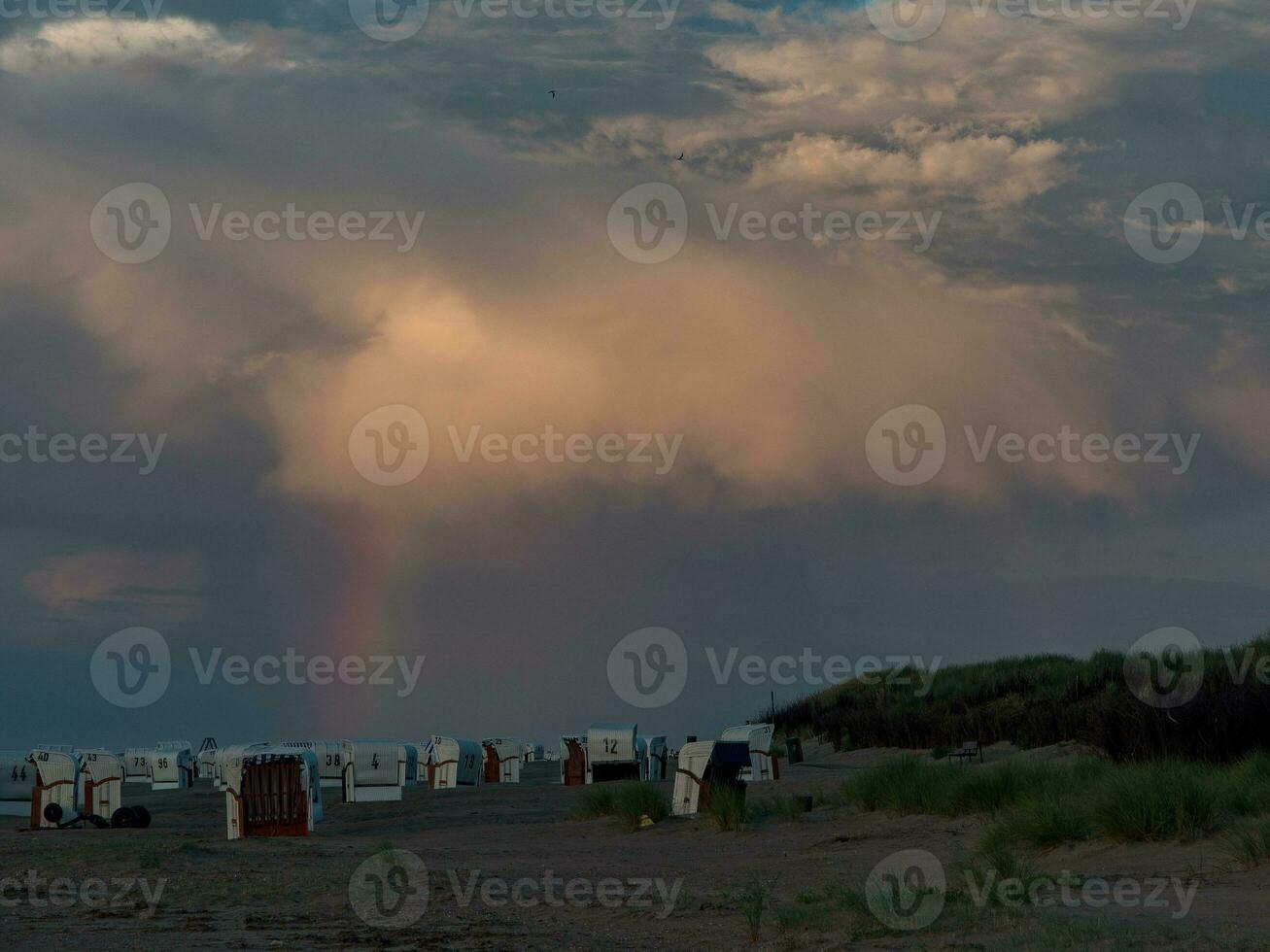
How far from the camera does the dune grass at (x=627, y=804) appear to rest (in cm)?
2375

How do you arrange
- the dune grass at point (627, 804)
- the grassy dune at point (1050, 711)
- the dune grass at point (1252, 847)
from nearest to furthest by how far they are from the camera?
the dune grass at point (1252, 847) < the grassy dune at point (1050, 711) < the dune grass at point (627, 804)

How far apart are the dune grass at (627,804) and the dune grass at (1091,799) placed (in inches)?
168

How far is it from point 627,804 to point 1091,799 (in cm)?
1012

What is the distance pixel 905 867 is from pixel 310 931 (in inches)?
276

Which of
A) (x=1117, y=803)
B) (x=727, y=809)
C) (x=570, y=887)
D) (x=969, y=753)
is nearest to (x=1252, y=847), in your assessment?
(x=1117, y=803)

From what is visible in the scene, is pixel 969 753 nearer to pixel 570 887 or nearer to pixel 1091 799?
pixel 1091 799

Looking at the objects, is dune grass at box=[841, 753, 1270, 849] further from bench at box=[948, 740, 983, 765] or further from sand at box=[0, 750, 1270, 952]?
bench at box=[948, 740, 983, 765]

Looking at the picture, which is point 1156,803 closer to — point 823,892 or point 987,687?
point 823,892

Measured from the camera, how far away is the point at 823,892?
42.9ft

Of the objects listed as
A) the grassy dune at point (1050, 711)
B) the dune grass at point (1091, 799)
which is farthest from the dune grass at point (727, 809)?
the grassy dune at point (1050, 711)

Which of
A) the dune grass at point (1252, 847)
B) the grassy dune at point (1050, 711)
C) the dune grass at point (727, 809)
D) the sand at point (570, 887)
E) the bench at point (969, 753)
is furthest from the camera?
the bench at point (969, 753)

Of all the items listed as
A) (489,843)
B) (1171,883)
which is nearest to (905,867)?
(1171,883)

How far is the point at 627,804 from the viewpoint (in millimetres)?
24062

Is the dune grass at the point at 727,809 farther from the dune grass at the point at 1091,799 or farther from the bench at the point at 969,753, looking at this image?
the bench at the point at 969,753
